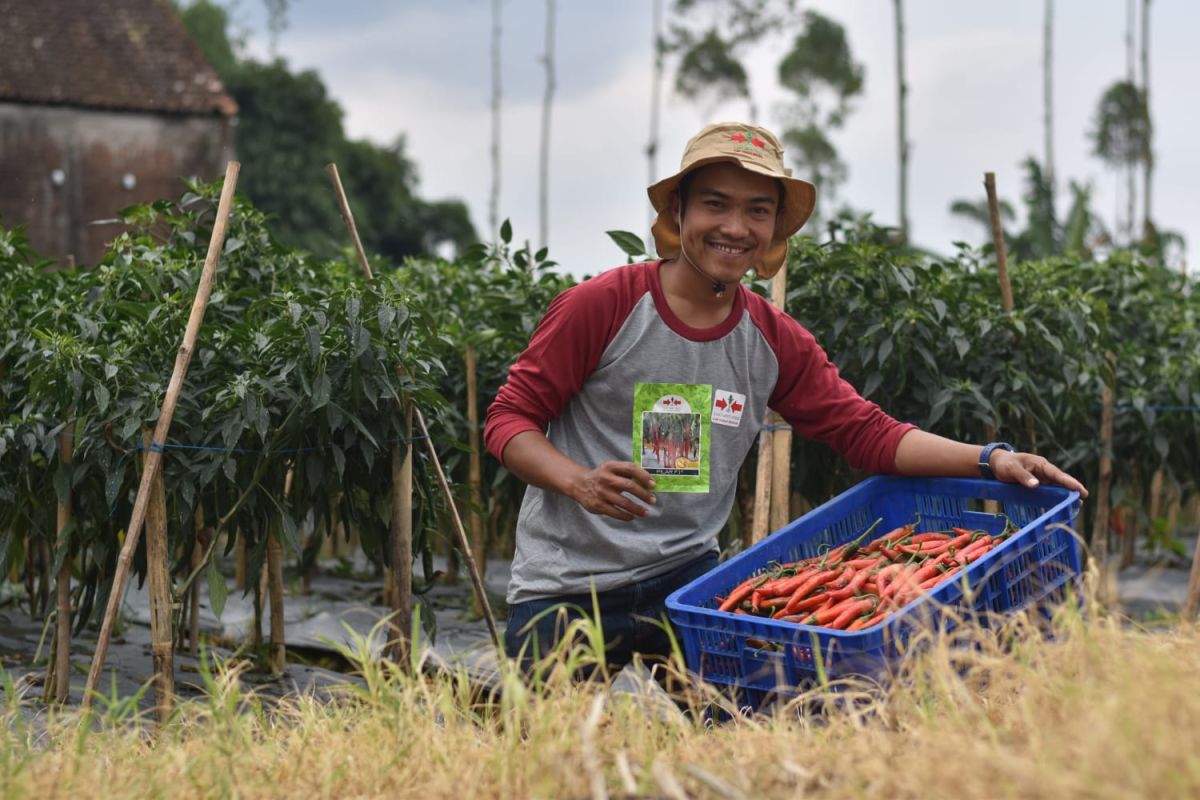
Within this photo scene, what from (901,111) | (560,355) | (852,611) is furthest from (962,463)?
(901,111)

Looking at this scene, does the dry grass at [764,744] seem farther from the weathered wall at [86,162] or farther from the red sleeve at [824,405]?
the weathered wall at [86,162]

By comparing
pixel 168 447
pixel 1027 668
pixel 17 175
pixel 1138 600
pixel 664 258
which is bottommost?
pixel 1138 600

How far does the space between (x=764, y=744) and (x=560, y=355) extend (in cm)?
99

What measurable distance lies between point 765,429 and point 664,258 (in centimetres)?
122

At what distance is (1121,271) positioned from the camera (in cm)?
682

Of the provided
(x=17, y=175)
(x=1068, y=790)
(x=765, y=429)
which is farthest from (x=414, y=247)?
(x=1068, y=790)

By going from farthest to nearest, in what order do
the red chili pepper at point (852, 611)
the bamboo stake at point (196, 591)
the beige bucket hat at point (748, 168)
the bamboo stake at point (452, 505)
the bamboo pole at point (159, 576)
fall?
the bamboo stake at point (196, 591) → the bamboo stake at point (452, 505) → the bamboo pole at point (159, 576) → the beige bucket hat at point (748, 168) → the red chili pepper at point (852, 611)

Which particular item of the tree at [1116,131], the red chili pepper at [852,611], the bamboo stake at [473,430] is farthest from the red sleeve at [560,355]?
the tree at [1116,131]

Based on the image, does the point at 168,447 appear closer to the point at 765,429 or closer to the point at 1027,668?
the point at 765,429

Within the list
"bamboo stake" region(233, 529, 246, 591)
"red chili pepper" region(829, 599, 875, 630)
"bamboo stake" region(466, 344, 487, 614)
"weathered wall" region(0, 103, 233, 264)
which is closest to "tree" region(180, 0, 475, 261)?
"weathered wall" region(0, 103, 233, 264)

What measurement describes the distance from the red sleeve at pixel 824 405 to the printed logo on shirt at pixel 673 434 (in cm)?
28

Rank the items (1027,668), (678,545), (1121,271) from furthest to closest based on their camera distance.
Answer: (1121,271)
(678,545)
(1027,668)

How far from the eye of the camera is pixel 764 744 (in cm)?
258

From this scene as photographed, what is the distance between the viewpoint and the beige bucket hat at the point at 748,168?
3.11 metres
